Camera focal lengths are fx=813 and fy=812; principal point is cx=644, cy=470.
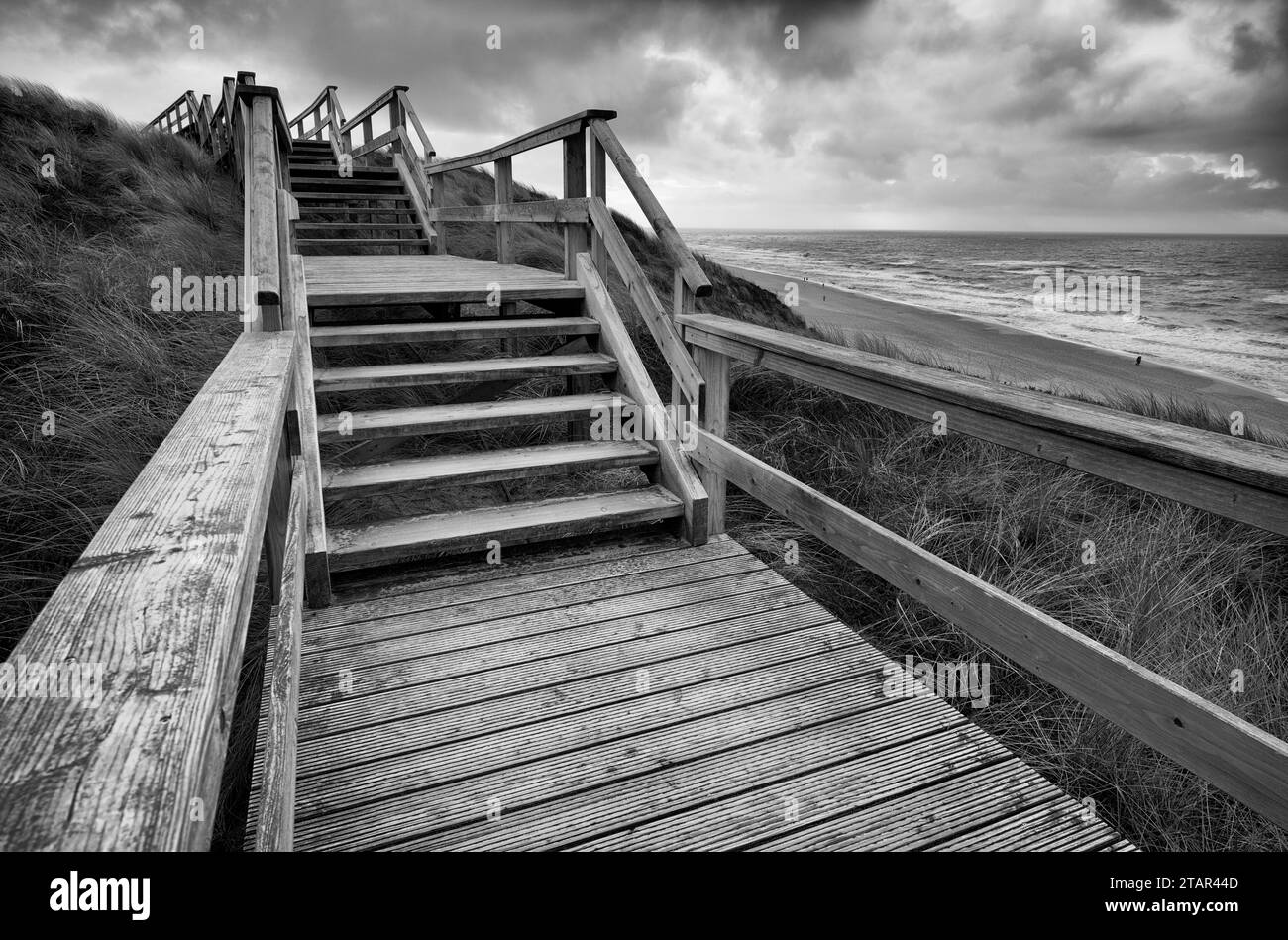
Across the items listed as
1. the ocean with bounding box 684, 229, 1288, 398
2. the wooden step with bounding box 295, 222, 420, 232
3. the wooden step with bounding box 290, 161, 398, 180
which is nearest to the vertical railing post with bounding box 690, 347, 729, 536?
the wooden step with bounding box 295, 222, 420, 232

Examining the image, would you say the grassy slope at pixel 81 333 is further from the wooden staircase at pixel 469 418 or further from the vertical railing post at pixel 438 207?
the vertical railing post at pixel 438 207

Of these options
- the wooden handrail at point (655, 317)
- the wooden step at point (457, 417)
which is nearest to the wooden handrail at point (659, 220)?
the wooden handrail at point (655, 317)

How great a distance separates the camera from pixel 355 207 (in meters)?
10.1

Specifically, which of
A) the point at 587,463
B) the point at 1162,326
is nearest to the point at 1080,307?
the point at 1162,326

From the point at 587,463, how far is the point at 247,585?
271 cm

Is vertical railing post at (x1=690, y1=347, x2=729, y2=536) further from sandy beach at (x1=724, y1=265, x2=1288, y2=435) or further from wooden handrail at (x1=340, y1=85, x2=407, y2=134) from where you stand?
wooden handrail at (x1=340, y1=85, x2=407, y2=134)

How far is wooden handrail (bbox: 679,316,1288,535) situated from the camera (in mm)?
1443

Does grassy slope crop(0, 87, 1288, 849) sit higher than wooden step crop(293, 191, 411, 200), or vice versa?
wooden step crop(293, 191, 411, 200)

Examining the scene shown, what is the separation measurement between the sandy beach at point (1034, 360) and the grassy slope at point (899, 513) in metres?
4.03

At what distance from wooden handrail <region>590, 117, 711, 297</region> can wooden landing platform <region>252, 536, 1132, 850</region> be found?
1.42 metres

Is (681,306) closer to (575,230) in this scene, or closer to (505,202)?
(575,230)

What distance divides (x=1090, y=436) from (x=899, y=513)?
2257mm

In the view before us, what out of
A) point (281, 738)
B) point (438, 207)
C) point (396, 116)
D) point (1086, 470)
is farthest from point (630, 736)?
Result: point (396, 116)

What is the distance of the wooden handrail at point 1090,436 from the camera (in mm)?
1443
